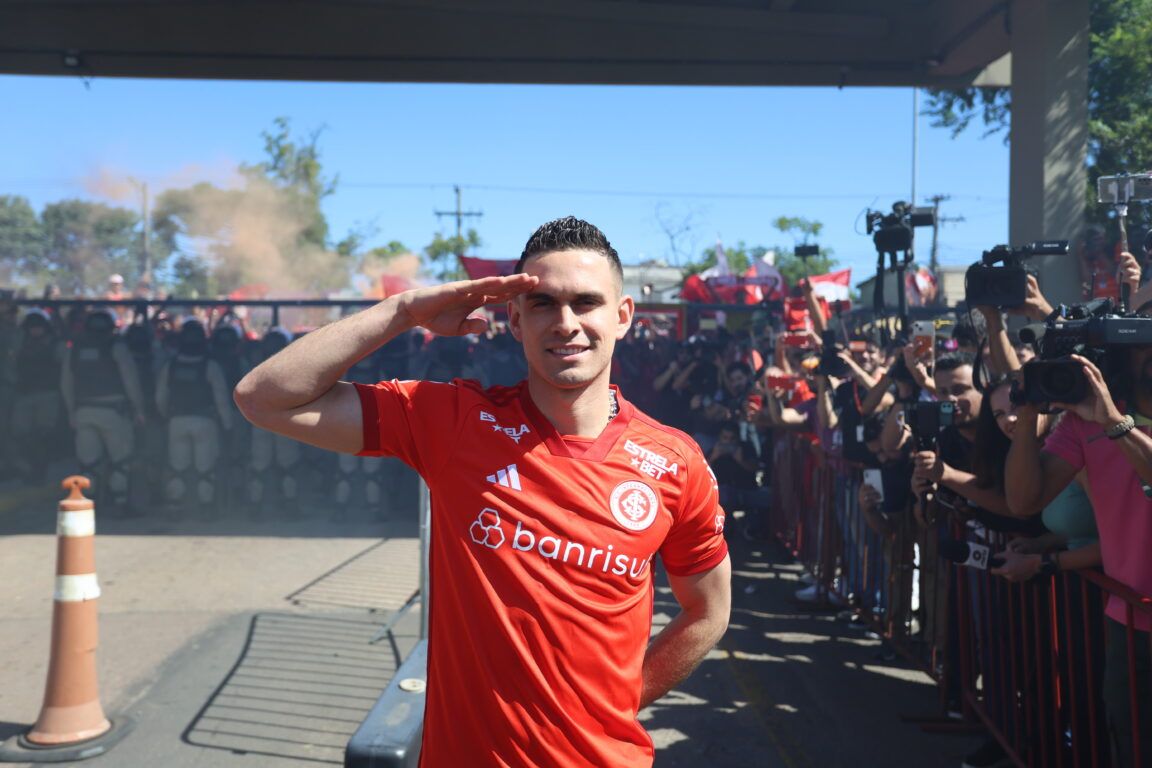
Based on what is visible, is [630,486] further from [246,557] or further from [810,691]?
[246,557]

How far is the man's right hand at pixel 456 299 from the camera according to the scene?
8.06ft

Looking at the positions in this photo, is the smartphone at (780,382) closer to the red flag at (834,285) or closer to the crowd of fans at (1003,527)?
the crowd of fans at (1003,527)

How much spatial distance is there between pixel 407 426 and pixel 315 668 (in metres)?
4.65

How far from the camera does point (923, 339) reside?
5.93 m

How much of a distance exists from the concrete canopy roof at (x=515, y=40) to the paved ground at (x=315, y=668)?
5375 millimetres

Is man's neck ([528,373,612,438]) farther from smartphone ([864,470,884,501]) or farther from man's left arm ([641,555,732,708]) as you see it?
smartphone ([864,470,884,501])

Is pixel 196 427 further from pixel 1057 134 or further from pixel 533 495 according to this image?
pixel 533 495

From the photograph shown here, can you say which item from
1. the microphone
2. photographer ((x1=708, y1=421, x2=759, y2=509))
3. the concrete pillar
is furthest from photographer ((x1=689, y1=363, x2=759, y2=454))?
the microphone

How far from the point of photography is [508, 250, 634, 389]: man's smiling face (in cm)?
252

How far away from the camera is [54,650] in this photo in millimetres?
5473

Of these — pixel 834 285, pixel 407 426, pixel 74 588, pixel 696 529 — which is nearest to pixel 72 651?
pixel 74 588

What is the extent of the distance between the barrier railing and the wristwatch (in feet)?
2.04

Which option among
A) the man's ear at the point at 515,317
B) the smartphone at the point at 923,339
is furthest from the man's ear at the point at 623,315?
the smartphone at the point at 923,339

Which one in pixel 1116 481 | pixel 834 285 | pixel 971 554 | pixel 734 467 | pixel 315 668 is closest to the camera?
pixel 1116 481
